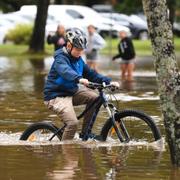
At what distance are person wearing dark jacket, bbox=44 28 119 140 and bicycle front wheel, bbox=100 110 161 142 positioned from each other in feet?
1.03

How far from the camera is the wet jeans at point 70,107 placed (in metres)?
10.3

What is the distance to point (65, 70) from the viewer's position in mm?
10031

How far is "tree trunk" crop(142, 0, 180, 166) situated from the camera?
873cm

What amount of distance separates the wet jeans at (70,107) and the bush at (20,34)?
34903 millimetres

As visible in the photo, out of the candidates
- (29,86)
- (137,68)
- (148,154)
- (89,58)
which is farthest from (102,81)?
(137,68)

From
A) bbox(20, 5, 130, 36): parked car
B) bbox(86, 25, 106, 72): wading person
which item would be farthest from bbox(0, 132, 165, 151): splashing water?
bbox(20, 5, 130, 36): parked car

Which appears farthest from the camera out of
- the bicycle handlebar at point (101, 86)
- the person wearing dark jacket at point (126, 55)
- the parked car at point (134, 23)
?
the parked car at point (134, 23)

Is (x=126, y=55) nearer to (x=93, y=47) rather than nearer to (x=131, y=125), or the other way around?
(x=93, y=47)

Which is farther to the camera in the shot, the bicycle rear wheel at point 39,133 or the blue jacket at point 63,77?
the bicycle rear wheel at point 39,133

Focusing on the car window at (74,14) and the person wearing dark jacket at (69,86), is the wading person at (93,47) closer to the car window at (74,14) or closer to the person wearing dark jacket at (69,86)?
the person wearing dark jacket at (69,86)

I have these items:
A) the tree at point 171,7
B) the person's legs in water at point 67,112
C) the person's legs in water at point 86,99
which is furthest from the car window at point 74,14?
the person's legs in water at point 67,112

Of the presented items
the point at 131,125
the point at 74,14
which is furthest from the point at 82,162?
the point at 74,14

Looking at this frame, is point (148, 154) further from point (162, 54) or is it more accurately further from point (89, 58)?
point (89, 58)

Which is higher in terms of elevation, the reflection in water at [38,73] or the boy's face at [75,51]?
the boy's face at [75,51]
